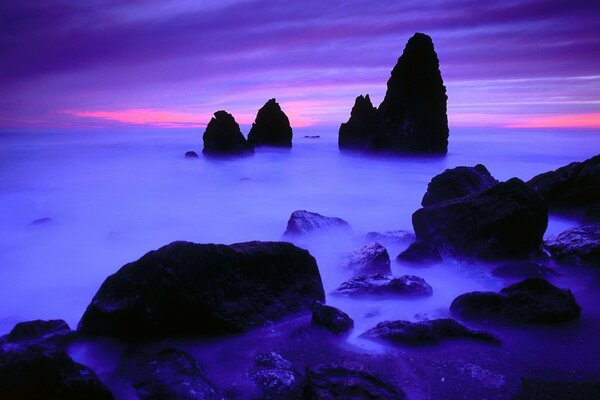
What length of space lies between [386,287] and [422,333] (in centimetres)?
143

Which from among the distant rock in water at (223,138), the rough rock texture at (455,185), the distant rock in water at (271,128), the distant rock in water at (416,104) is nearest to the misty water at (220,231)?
the rough rock texture at (455,185)

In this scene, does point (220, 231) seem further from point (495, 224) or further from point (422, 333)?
point (422, 333)

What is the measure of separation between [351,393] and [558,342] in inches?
93.7

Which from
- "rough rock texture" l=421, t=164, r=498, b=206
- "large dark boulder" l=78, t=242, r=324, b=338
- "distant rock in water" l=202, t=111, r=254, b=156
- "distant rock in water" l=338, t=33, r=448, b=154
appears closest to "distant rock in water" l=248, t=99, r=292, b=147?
"distant rock in water" l=202, t=111, r=254, b=156

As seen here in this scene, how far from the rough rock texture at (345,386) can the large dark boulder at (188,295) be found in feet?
4.34

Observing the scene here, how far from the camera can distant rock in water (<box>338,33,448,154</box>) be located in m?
32.5

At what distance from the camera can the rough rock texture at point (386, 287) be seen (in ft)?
18.5

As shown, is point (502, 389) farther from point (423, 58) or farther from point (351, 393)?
point (423, 58)

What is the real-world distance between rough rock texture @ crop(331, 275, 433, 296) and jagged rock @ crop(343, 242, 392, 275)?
71 centimetres

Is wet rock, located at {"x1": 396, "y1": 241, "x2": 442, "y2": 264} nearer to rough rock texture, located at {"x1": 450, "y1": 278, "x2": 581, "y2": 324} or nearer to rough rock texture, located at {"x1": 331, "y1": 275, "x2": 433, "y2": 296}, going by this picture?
rough rock texture, located at {"x1": 331, "y1": 275, "x2": 433, "y2": 296}

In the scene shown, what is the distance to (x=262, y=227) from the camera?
38.7 feet

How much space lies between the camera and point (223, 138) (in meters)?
37.3

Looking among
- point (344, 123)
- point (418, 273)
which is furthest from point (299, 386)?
point (344, 123)

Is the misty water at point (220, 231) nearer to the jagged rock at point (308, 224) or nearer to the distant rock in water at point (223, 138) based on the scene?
the jagged rock at point (308, 224)
